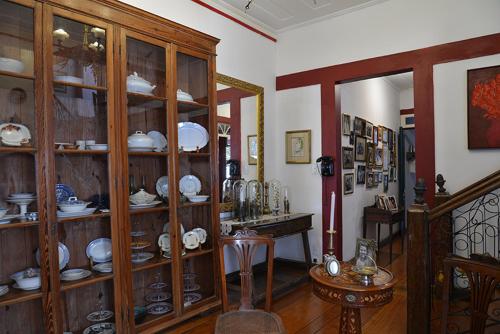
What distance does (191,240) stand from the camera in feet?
9.46

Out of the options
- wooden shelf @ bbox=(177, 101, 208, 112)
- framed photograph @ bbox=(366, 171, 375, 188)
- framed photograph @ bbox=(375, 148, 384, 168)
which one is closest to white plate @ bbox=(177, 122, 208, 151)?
wooden shelf @ bbox=(177, 101, 208, 112)

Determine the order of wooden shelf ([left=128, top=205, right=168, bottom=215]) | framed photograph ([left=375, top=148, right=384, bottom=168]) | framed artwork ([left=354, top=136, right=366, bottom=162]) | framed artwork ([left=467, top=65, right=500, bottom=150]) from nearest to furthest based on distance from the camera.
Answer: wooden shelf ([left=128, top=205, right=168, bottom=215]) → framed artwork ([left=467, top=65, right=500, bottom=150]) → framed artwork ([left=354, top=136, right=366, bottom=162]) → framed photograph ([left=375, top=148, right=384, bottom=168])

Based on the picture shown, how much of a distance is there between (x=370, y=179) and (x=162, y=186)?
3.77m

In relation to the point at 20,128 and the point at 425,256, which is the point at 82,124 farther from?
the point at 425,256

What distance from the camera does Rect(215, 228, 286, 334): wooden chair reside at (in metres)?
2.05

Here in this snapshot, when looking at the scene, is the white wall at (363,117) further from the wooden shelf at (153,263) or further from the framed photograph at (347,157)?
the wooden shelf at (153,263)

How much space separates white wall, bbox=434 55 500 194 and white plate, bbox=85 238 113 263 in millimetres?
3227

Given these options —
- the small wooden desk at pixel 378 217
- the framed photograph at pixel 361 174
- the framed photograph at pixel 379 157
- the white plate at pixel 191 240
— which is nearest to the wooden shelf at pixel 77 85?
the white plate at pixel 191 240

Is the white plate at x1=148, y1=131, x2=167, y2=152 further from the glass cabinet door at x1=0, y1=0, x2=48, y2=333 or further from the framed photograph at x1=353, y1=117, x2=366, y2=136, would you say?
the framed photograph at x1=353, y1=117, x2=366, y2=136

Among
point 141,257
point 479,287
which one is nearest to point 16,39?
point 141,257

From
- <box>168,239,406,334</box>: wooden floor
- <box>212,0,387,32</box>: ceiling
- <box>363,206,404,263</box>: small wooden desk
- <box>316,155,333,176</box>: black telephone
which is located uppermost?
<box>212,0,387,32</box>: ceiling

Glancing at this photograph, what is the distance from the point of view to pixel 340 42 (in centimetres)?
411

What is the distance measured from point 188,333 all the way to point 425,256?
1.91m

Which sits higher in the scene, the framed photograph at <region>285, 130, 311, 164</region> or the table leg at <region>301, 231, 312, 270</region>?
the framed photograph at <region>285, 130, 311, 164</region>
